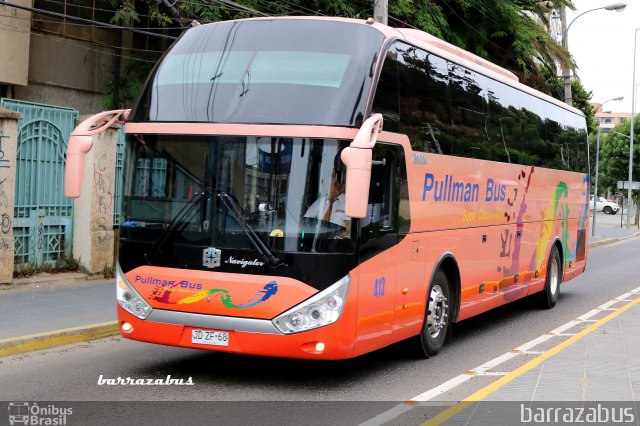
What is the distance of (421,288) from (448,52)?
10.1 ft

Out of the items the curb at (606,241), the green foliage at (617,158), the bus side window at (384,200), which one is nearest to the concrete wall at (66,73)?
the bus side window at (384,200)

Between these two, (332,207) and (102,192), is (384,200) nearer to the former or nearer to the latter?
(332,207)

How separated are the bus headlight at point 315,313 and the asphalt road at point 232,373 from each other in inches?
25.2

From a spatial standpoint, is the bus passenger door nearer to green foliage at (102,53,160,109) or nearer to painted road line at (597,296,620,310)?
painted road line at (597,296,620,310)

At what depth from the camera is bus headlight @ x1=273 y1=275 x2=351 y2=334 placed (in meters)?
7.41

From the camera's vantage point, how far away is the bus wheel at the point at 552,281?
14.6m

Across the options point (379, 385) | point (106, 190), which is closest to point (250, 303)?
point (379, 385)

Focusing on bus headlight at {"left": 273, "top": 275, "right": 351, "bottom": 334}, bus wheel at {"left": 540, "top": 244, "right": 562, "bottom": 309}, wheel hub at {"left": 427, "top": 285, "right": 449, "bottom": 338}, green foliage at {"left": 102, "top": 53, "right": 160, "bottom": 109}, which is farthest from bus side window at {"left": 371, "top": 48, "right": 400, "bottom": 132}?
green foliage at {"left": 102, "top": 53, "right": 160, "bottom": 109}

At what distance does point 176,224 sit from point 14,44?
37.9ft

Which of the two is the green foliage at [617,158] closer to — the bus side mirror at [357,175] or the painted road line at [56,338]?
the painted road line at [56,338]

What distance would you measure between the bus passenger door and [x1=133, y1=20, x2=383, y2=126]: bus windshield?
28.0 inches

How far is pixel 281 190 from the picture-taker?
7.54 metres

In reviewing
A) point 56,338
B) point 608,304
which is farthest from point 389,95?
point 608,304

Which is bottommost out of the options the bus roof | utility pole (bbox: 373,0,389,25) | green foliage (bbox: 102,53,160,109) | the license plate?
the license plate
